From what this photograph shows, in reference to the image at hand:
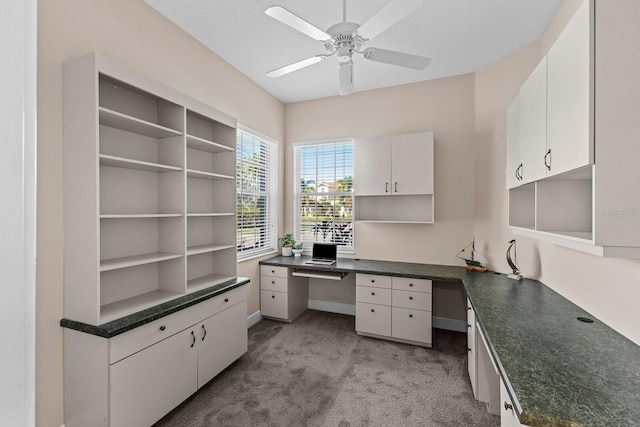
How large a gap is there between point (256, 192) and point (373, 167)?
1541mm

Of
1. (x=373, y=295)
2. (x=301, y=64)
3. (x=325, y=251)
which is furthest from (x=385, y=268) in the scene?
(x=301, y=64)

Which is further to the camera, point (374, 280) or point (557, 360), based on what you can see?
point (374, 280)

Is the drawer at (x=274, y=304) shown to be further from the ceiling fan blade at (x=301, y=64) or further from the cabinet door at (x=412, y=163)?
the ceiling fan blade at (x=301, y=64)

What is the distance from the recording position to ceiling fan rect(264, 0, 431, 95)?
155cm

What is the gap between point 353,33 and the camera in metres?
1.85

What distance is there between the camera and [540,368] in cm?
122

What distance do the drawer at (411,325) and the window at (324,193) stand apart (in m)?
1.18

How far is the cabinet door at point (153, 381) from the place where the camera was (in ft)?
5.43

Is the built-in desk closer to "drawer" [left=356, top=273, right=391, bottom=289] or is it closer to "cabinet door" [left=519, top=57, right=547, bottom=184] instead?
"cabinet door" [left=519, top=57, right=547, bottom=184]

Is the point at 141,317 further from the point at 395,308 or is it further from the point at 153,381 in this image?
the point at 395,308

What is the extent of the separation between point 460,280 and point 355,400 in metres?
1.47

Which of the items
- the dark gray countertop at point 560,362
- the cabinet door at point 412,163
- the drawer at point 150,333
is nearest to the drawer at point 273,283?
the drawer at point 150,333

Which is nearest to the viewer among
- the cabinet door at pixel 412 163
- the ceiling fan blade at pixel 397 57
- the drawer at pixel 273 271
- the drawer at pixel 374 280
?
the ceiling fan blade at pixel 397 57

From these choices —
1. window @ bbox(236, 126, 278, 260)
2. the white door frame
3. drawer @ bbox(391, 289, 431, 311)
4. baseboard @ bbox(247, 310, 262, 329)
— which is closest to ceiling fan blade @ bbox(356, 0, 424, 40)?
the white door frame
